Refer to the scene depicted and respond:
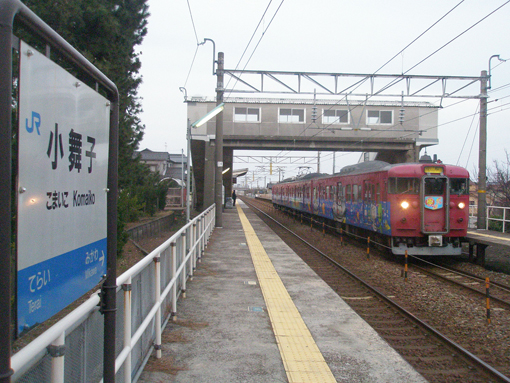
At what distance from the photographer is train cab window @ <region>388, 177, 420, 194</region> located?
12203mm

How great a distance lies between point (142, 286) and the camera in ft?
13.2

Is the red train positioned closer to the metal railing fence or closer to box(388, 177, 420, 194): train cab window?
box(388, 177, 420, 194): train cab window

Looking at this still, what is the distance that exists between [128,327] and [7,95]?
7.60ft

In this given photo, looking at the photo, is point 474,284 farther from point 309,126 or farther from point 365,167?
point 309,126

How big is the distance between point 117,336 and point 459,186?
37.7 feet

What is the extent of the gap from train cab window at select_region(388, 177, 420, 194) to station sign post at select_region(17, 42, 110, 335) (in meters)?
10.9

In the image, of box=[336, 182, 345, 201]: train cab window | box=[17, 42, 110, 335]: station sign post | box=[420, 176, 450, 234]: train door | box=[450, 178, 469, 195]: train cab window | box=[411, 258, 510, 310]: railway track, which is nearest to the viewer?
box=[17, 42, 110, 335]: station sign post

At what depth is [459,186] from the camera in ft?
40.8

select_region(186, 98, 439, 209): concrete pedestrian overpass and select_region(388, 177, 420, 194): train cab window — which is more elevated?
select_region(186, 98, 439, 209): concrete pedestrian overpass

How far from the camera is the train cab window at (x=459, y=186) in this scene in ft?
40.6

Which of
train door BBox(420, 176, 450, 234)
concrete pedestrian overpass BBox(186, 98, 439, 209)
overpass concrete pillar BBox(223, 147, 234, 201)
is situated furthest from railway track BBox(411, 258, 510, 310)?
overpass concrete pillar BBox(223, 147, 234, 201)

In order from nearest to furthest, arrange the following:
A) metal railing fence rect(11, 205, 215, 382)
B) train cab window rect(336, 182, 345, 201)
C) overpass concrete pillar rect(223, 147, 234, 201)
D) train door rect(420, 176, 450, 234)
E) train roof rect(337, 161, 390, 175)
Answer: metal railing fence rect(11, 205, 215, 382), train door rect(420, 176, 450, 234), train roof rect(337, 161, 390, 175), train cab window rect(336, 182, 345, 201), overpass concrete pillar rect(223, 147, 234, 201)

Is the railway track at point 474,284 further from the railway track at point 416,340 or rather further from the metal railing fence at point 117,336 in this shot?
the metal railing fence at point 117,336

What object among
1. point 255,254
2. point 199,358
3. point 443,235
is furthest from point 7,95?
point 443,235
